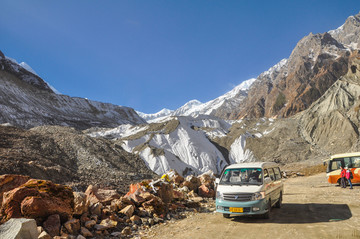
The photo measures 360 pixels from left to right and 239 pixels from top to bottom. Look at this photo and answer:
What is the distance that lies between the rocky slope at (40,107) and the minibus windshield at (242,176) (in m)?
61.5

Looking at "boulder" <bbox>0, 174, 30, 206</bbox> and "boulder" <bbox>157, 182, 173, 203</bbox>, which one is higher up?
"boulder" <bbox>0, 174, 30, 206</bbox>

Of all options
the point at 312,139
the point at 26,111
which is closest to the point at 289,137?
the point at 312,139

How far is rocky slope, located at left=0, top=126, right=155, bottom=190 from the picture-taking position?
17938mm

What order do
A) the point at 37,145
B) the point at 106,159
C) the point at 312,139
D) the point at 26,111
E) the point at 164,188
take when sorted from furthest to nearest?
1. the point at 26,111
2. the point at 312,139
3. the point at 106,159
4. the point at 37,145
5. the point at 164,188

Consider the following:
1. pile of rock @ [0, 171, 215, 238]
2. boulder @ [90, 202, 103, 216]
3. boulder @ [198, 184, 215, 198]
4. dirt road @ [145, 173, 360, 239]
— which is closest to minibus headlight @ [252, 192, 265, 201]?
dirt road @ [145, 173, 360, 239]

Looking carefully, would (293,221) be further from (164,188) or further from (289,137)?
(289,137)

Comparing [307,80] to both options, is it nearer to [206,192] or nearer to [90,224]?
[206,192]

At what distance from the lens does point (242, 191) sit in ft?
25.8

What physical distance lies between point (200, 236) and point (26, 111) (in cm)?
7520

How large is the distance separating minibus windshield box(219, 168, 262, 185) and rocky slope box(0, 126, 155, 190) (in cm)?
1183

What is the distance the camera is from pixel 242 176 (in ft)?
28.5

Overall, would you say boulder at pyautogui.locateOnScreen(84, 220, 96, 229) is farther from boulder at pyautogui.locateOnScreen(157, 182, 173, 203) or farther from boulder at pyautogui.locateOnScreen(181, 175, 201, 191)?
boulder at pyautogui.locateOnScreen(181, 175, 201, 191)

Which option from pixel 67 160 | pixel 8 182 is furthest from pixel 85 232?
pixel 67 160

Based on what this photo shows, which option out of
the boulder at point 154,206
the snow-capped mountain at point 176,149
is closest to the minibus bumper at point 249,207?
the boulder at point 154,206
